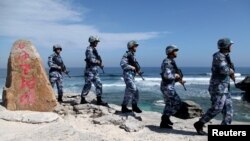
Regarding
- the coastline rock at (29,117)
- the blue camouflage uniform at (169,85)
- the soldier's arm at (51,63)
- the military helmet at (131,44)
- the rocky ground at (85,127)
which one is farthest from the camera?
the soldier's arm at (51,63)

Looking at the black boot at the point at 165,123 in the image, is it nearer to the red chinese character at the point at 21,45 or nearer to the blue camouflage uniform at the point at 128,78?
the blue camouflage uniform at the point at 128,78

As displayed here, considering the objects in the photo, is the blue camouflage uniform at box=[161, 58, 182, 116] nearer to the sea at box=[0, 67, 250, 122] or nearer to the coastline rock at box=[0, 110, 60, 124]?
the coastline rock at box=[0, 110, 60, 124]

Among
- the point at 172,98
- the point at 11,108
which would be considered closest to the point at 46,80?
the point at 11,108

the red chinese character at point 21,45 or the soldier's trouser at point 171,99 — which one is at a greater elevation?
the red chinese character at point 21,45

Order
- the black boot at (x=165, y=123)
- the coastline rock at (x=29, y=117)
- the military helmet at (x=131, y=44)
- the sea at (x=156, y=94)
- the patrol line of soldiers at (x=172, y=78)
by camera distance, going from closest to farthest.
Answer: the patrol line of soldiers at (x=172, y=78), the coastline rock at (x=29, y=117), the black boot at (x=165, y=123), the military helmet at (x=131, y=44), the sea at (x=156, y=94)

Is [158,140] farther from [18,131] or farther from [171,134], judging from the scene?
[18,131]

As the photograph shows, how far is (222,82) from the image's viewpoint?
809 centimetres

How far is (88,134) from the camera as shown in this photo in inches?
312

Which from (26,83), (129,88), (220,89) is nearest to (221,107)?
(220,89)

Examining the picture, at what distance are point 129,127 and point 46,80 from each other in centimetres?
308

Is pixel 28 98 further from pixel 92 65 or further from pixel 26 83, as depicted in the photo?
pixel 92 65

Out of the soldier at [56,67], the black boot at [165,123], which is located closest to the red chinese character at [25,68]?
the soldier at [56,67]

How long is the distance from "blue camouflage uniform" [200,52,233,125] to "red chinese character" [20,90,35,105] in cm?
473

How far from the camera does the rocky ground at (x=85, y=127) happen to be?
794 cm
